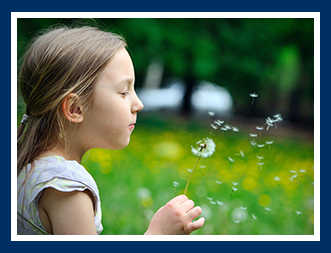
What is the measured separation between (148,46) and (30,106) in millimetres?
1834

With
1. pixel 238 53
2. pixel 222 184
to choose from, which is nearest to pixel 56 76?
pixel 222 184

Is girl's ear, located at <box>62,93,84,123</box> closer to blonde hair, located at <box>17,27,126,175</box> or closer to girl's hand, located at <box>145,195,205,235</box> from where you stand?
blonde hair, located at <box>17,27,126,175</box>

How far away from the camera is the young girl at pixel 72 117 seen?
735 millimetres

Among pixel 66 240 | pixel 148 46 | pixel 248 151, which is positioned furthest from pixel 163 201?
pixel 148 46

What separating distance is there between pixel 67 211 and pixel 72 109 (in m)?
0.26

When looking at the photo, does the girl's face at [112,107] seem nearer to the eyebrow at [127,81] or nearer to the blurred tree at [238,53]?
the eyebrow at [127,81]

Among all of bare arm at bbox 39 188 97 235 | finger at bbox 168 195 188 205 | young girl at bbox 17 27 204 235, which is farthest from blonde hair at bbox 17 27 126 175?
finger at bbox 168 195 188 205

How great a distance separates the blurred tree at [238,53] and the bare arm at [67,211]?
121 cm

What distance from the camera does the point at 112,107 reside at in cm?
80

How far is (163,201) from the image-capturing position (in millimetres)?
1514

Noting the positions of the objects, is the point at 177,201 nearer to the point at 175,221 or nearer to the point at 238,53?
the point at 175,221

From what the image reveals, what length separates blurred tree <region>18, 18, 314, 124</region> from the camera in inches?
77.4

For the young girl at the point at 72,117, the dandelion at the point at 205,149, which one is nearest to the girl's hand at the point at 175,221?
the young girl at the point at 72,117

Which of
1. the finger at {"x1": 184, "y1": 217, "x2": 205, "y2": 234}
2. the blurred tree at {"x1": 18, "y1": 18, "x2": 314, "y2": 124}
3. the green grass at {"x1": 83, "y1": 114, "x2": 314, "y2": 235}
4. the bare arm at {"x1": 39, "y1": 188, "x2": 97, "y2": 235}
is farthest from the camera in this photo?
the blurred tree at {"x1": 18, "y1": 18, "x2": 314, "y2": 124}
